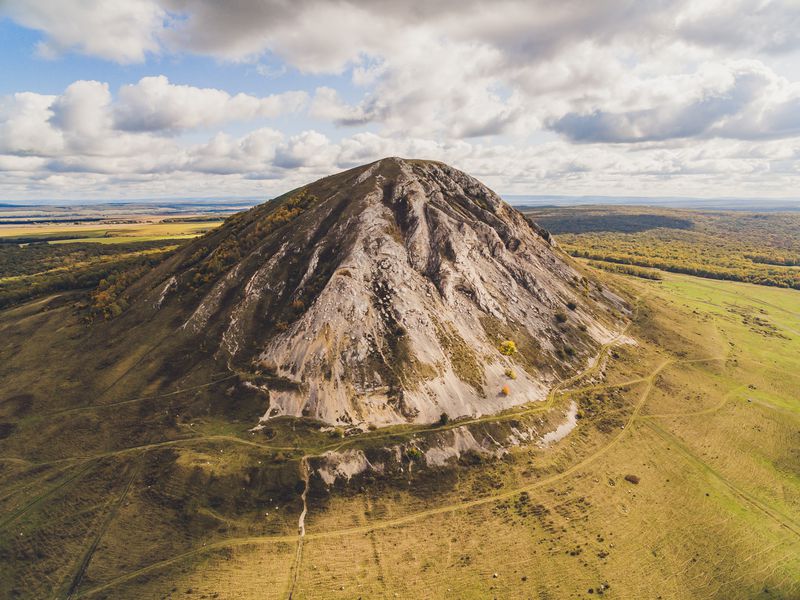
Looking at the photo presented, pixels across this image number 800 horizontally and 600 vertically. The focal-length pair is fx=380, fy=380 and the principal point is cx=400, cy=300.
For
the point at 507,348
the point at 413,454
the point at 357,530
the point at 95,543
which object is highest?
the point at 507,348

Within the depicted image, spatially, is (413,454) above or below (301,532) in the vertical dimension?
above

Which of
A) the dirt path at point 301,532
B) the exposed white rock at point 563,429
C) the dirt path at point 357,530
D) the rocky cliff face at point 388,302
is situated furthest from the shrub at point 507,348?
the dirt path at point 301,532

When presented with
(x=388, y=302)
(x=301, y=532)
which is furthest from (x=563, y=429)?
(x=301, y=532)

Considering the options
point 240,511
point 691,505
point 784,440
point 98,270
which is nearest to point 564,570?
point 691,505

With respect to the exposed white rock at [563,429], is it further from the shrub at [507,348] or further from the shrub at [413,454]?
the shrub at [413,454]

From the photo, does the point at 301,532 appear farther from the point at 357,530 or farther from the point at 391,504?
the point at 391,504

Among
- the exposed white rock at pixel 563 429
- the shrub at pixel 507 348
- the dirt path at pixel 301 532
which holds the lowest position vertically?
the dirt path at pixel 301 532

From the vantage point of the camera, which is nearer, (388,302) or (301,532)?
(301,532)
